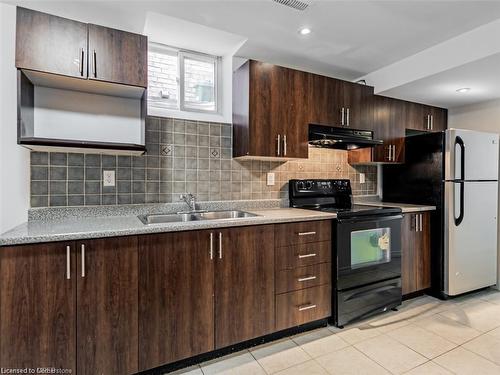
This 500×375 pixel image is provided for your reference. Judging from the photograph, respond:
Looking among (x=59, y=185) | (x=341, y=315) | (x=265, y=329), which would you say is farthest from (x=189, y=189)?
(x=341, y=315)

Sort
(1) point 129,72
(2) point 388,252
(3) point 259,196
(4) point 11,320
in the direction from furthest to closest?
(3) point 259,196 → (2) point 388,252 → (1) point 129,72 → (4) point 11,320

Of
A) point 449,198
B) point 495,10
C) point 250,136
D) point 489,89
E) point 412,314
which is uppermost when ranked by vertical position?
point 495,10

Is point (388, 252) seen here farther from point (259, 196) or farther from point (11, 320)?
point (11, 320)

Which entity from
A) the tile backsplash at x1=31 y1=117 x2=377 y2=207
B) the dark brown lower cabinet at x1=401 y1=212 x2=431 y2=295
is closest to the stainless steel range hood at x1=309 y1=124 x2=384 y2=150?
the tile backsplash at x1=31 y1=117 x2=377 y2=207

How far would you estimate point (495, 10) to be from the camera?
76.1 inches

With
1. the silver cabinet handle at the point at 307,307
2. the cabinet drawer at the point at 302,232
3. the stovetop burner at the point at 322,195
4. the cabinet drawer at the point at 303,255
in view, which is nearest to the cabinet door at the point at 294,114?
the stovetop burner at the point at 322,195

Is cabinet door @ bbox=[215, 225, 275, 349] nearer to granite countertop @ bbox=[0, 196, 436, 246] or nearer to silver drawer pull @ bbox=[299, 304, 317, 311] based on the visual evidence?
granite countertop @ bbox=[0, 196, 436, 246]

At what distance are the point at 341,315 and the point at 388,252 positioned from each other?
75 centimetres

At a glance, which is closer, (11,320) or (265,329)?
(11,320)

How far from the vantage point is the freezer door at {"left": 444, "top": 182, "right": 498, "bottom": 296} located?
2783mm

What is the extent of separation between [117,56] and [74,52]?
243 millimetres

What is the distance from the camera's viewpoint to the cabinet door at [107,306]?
149cm

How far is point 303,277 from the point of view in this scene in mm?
2141

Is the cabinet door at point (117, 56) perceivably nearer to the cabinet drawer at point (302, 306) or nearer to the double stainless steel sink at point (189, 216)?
the double stainless steel sink at point (189, 216)
